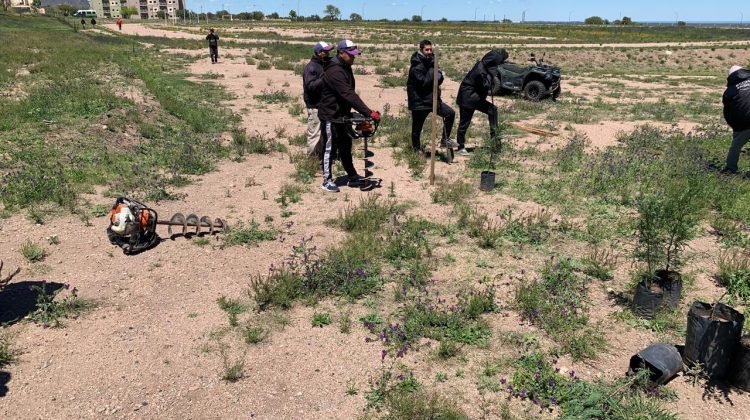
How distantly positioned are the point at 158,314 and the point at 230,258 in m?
1.23

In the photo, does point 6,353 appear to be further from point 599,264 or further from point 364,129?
point 599,264

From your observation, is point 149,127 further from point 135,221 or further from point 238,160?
point 135,221

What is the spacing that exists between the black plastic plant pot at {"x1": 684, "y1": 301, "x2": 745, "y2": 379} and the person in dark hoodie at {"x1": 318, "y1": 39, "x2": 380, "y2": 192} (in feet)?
15.8

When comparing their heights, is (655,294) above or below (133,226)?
below

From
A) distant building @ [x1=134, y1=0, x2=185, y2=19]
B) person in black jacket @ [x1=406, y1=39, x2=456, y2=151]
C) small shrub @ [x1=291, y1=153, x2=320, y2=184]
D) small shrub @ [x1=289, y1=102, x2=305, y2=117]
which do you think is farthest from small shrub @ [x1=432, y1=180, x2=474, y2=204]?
distant building @ [x1=134, y1=0, x2=185, y2=19]

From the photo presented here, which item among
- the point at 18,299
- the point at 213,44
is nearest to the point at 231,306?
the point at 18,299

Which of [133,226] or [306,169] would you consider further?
[306,169]

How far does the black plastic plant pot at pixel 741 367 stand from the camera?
3.67m

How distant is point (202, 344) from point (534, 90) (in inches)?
601

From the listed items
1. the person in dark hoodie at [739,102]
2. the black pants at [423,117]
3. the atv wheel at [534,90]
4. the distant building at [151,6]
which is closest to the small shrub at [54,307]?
the black pants at [423,117]

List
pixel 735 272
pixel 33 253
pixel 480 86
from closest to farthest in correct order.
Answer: pixel 735 272
pixel 33 253
pixel 480 86

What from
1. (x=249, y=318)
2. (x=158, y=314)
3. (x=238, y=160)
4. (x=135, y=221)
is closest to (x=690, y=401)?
(x=249, y=318)

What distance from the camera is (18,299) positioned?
4.73 metres

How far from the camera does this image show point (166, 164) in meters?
8.72
